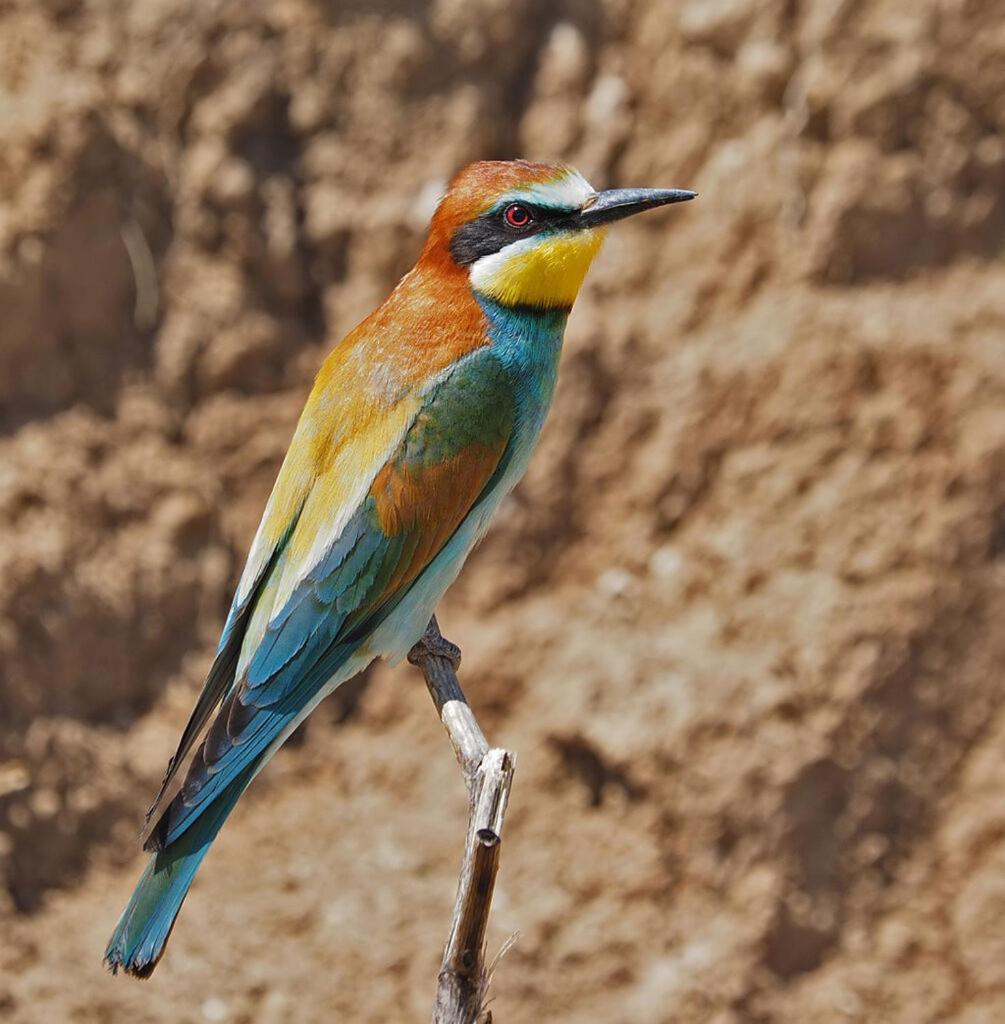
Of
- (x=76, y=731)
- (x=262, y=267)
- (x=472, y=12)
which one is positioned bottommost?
(x=76, y=731)

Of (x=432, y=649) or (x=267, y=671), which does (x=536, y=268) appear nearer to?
(x=432, y=649)

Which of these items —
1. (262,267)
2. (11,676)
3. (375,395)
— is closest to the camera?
(375,395)

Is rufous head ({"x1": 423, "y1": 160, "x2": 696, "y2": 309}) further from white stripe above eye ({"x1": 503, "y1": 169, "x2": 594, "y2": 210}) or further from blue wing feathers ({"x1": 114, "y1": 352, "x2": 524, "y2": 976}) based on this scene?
blue wing feathers ({"x1": 114, "y1": 352, "x2": 524, "y2": 976})

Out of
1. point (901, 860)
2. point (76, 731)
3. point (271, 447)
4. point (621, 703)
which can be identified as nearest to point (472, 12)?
point (271, 447)

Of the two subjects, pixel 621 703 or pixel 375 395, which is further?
pixel 621 703

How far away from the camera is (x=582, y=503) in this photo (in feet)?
14.3

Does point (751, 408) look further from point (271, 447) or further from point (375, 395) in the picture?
point (375, 395)

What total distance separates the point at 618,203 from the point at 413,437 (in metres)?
0.53

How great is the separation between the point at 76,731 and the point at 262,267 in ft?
4.02

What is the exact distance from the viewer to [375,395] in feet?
9.36

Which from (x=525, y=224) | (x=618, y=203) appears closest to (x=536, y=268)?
(x=525, y=224)

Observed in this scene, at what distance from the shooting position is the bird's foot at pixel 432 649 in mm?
2934

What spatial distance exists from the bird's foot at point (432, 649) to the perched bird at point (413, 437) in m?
0.03

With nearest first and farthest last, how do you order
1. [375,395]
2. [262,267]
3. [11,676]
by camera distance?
[375,395] → [11,676] → [262,267]
